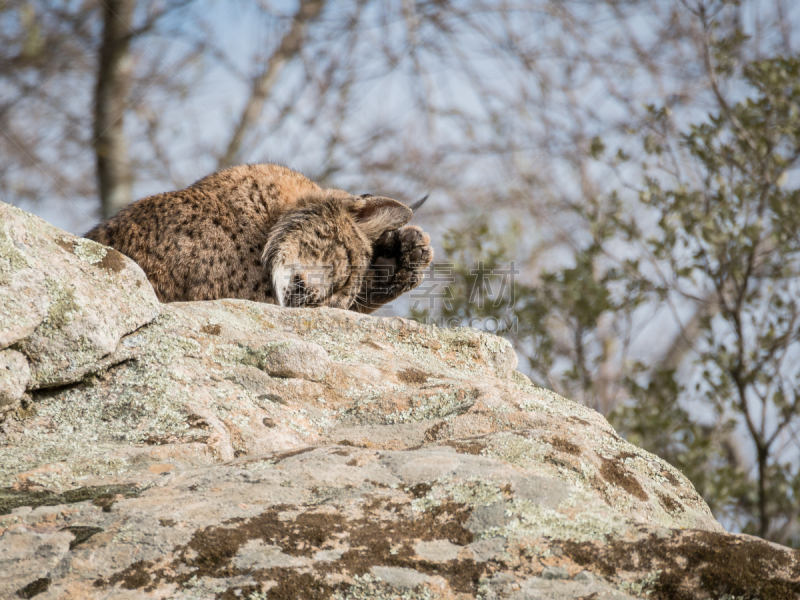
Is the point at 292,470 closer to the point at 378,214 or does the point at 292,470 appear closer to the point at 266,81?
the point at 378,214

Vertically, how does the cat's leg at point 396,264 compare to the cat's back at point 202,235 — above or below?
above

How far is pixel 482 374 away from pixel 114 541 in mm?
1878

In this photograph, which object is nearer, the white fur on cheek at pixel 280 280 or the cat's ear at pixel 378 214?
the white fur on cheek at pixel 280 280

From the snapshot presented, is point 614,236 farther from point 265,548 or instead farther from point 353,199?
point 265,548

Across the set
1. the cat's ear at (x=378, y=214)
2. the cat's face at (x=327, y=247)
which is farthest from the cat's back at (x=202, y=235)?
the cat's ear at (x=378, y=214)

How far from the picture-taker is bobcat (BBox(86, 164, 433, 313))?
353 centimetres

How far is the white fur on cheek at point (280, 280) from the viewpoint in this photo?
3.59 metres

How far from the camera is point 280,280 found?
361 cm

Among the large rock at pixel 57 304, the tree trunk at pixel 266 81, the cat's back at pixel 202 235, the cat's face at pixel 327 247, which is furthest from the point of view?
the tree trunk at pixel 266 81

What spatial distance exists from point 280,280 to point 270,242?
0.70 feet

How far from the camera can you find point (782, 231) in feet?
17.9

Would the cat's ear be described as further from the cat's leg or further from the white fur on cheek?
the white fur on cheek

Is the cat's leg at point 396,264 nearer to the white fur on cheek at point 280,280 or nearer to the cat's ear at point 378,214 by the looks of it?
the cat's ear at point 378,214

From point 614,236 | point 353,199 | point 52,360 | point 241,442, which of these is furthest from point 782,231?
point 52,360
